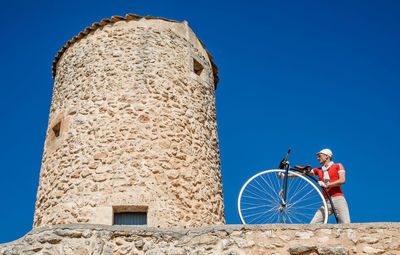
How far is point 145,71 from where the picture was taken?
973 cm

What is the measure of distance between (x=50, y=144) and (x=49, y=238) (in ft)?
14.9

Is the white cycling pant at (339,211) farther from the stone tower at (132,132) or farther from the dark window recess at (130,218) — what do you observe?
the dark window recess at (130,218)

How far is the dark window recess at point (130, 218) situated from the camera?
825 cm

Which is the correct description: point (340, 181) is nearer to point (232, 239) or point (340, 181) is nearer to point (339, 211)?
point (339, 211)

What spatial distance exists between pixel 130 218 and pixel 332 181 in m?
3.65

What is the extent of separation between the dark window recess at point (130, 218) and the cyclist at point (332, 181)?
3049 millimetres

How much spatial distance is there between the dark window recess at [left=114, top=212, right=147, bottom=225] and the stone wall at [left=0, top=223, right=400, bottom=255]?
97.4 inches

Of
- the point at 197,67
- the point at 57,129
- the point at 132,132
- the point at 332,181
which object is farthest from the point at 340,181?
the point at 57,129

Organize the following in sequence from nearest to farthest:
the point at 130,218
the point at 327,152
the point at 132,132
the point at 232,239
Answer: the point at 232,239 < the point at 327,152 < the point at 130,218 < the point at 132,132

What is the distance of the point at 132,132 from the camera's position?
8922 millimetres

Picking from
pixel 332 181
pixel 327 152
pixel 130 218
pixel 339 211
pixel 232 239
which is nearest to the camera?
pixel 232 239

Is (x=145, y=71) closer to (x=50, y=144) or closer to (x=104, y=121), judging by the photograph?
(x=104, y=121)

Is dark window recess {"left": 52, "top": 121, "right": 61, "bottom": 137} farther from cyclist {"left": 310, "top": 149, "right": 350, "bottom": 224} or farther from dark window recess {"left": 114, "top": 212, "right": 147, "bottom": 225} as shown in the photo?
cyclist {"left": 310, "top": 149, "right": 350, "bottom": 224}

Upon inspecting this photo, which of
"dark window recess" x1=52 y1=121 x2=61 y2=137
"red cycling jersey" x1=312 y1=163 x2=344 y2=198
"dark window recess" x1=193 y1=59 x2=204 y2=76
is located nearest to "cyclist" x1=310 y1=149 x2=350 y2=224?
"red cycling jersey" x1=312 y1=163 x2=344 y2=198
